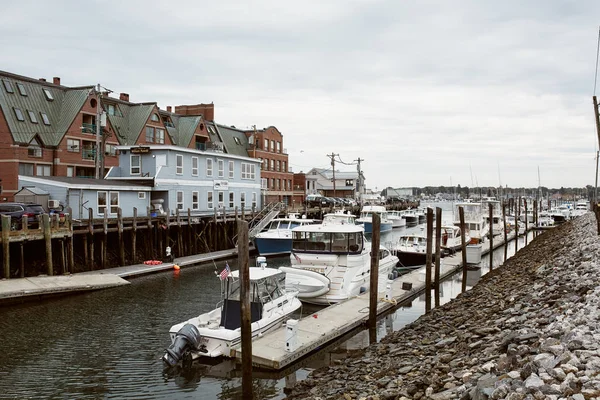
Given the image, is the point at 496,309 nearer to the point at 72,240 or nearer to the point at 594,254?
the point at 594,254

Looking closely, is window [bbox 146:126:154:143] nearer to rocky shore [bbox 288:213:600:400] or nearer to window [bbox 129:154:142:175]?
window [bbox 129:154:142:175]

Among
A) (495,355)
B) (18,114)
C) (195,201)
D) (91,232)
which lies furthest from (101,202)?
(495,355)

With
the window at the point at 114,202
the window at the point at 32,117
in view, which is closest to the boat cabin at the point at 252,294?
the window at the point at 114,202

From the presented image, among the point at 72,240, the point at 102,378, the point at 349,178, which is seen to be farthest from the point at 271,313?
the point at 349,178

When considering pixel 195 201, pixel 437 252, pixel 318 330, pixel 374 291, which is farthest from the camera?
pixel 195 201

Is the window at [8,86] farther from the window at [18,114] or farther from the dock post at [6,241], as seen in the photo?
the dock post at [6,241]

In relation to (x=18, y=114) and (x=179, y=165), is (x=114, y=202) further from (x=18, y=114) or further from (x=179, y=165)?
(x=18, y=114)

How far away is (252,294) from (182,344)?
3.30 m

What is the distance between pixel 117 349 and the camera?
16.9 m

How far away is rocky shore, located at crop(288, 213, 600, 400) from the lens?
7715mm

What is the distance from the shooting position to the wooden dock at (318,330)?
47.5 ft

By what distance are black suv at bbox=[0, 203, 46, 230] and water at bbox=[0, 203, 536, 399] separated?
6509 mm

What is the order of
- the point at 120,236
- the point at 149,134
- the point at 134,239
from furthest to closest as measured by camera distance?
the point at 149,134 < the point at 134,239 < the point at 120,236

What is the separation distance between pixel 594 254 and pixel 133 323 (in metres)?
20.5
